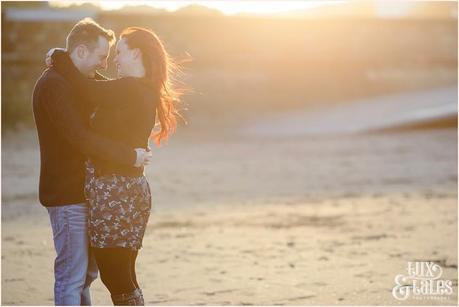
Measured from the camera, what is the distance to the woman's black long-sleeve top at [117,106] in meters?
3.34

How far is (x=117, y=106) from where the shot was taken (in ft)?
11.0

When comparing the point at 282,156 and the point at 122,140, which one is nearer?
the point at 122,140

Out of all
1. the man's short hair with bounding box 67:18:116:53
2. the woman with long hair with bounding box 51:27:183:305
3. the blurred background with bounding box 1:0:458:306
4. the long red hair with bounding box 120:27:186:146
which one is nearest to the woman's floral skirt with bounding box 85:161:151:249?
the woman with long hair with bounding box 51:27:183:305

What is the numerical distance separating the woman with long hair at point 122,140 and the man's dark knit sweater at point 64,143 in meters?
0.04

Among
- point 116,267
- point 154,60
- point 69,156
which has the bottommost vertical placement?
point 116,267

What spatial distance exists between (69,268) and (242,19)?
1536cm

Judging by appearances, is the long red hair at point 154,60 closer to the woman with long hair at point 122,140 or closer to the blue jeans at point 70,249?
the woman with long hair at point 122,140

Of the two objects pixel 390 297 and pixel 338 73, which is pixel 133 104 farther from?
pixel 338 73

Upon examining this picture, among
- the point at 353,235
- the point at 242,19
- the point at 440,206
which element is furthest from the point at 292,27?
the point at 353,235

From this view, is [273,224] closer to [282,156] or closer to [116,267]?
[116,267]

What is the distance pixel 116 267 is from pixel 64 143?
0.52 m

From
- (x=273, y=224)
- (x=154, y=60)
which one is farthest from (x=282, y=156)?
(x=154, y=60)

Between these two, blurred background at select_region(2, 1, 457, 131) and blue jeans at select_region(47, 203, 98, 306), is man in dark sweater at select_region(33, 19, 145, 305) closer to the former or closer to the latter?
blue jeans at select_region(47, 203, 98, 306)

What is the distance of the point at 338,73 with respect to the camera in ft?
62.4
